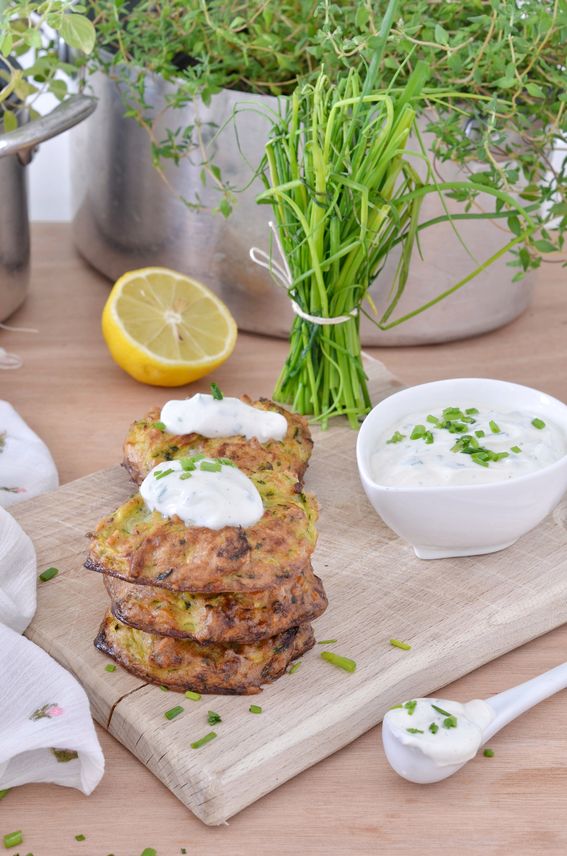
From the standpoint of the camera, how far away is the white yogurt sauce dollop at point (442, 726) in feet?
3.50

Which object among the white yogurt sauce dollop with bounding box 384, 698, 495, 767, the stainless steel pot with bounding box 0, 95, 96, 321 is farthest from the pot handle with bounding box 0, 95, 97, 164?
the white yogurt sauce dollop with bounding box 384, 698, 495, 767

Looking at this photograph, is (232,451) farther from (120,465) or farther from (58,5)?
(58,5)

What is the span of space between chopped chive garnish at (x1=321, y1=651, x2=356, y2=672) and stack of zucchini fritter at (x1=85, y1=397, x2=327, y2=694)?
2 centimetres

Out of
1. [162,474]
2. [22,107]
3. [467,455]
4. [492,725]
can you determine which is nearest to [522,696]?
[492,725]

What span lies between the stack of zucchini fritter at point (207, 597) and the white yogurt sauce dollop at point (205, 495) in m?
0.01

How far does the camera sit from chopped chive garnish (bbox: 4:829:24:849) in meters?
1.01

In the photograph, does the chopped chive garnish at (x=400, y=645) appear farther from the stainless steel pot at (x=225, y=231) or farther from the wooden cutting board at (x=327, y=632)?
the stainless steel pot at (x=225, y=231)

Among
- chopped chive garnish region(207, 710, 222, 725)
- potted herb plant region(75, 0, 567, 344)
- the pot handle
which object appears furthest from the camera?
the pot handle

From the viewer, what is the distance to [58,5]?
5.30 ft

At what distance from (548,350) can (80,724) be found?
130 centimetres

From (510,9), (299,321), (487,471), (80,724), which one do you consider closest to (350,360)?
(299,321)

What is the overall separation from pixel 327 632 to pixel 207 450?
0.32m

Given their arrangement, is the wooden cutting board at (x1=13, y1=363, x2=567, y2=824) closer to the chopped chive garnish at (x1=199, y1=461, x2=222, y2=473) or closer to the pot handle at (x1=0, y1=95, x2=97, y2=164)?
the chopped chive garnish at (x1=199, y1=461, x2=222, y2=473)

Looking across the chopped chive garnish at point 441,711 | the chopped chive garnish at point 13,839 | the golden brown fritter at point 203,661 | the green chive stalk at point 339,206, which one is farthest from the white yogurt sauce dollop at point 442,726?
the green chive stalk at point 339,206
